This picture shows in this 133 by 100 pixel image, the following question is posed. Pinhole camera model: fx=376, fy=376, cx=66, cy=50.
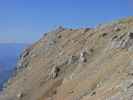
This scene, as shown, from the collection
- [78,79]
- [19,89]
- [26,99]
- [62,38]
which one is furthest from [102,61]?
[62,38]

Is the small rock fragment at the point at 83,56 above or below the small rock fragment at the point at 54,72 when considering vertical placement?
above

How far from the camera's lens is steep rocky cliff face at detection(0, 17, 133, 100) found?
31802mm

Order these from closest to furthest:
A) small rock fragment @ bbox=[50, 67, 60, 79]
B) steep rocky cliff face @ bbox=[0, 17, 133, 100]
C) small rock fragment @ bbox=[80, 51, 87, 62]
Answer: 1. steep rocky cliff face @ bbox=[0, 17, 133, 100]
2. small rock fragment @ bbox=[80, 51, 87, 62]
3. small rock fragment @ bbox=[50, 67, 60, 79]

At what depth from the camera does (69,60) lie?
5053cm

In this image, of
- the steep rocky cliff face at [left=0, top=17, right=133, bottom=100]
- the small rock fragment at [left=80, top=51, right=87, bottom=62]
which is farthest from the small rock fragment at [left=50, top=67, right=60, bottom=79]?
the small rock fragment at [left=80, top=51, right=87, bottom=62]

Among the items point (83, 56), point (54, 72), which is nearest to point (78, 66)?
point (83, 56)

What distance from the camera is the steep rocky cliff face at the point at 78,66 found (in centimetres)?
3180

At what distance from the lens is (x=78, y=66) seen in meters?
46.4

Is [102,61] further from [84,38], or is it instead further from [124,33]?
[84,38]

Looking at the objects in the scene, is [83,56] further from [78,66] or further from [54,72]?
[54,72]

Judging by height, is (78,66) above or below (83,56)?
below

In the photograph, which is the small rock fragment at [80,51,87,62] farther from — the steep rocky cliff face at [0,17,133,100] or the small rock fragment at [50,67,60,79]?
the small rock fragment at [50,67,60,79]

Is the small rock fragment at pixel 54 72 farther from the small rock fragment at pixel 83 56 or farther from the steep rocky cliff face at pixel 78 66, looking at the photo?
the small rock fragment at pixel 83 56

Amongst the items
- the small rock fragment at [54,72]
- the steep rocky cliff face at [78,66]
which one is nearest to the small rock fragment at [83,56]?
the steep rocky cliff face at [78,66]
